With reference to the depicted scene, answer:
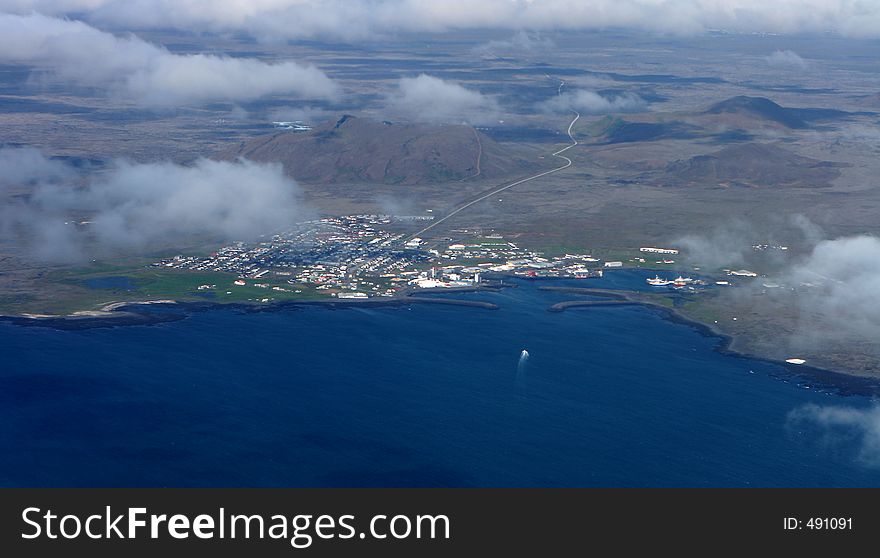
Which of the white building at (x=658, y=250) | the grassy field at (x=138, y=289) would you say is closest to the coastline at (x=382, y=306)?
the grassy field at (x=138, y=289)

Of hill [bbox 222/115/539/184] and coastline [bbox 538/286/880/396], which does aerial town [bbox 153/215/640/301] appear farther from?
hill [bbox 222/115/539/184]

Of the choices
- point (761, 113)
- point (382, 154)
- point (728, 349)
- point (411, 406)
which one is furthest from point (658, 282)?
point (761, 113)

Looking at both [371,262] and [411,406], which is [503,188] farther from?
[411,406]

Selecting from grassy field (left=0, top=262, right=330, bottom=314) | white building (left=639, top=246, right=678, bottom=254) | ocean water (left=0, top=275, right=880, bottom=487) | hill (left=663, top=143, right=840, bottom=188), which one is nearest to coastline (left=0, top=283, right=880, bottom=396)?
ocean water (left=0, top=275, right=880, bottom=487)

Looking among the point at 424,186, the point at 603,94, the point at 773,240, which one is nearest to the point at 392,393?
the point at 773,240

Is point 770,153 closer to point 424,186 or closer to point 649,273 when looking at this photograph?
point 424,186

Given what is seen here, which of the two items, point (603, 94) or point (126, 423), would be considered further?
point (603, 94)

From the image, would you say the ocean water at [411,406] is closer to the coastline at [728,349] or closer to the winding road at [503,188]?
the coastline at [728,349]
